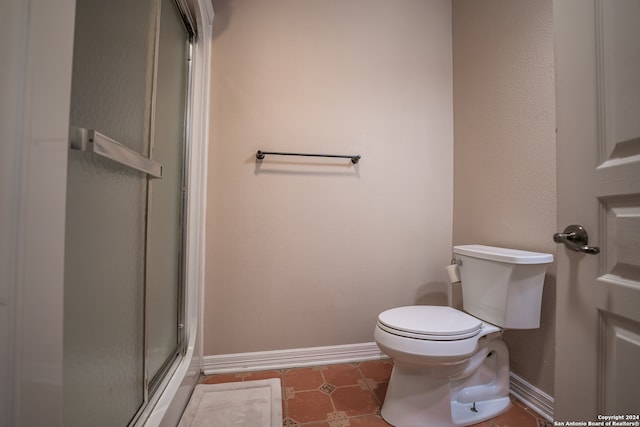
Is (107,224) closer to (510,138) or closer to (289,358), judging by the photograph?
(289,358)

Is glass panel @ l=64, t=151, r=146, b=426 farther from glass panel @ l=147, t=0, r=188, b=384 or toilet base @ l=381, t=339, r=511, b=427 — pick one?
toilet base @ l=381, t=339, r=511, b=427

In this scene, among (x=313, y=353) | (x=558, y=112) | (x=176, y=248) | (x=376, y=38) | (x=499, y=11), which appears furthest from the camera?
(x=376, y=38)

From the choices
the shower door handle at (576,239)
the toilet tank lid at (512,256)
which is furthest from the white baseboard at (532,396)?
the shower door handle at (576,239)

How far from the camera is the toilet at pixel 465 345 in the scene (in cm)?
90

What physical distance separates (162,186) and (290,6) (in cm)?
127

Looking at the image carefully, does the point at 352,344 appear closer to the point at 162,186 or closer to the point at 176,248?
the point at 176,248

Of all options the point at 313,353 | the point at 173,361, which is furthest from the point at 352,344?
the point at 173,361

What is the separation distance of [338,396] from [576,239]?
1114mm

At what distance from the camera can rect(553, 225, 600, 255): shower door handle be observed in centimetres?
52

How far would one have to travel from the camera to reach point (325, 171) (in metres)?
1.44

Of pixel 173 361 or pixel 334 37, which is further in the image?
pixel 334 37

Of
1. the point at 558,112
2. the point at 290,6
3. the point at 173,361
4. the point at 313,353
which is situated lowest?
the point at 313,353


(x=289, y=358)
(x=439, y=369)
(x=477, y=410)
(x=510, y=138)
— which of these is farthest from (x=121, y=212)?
(x=510, y=138)

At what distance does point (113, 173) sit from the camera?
26.4 inches
